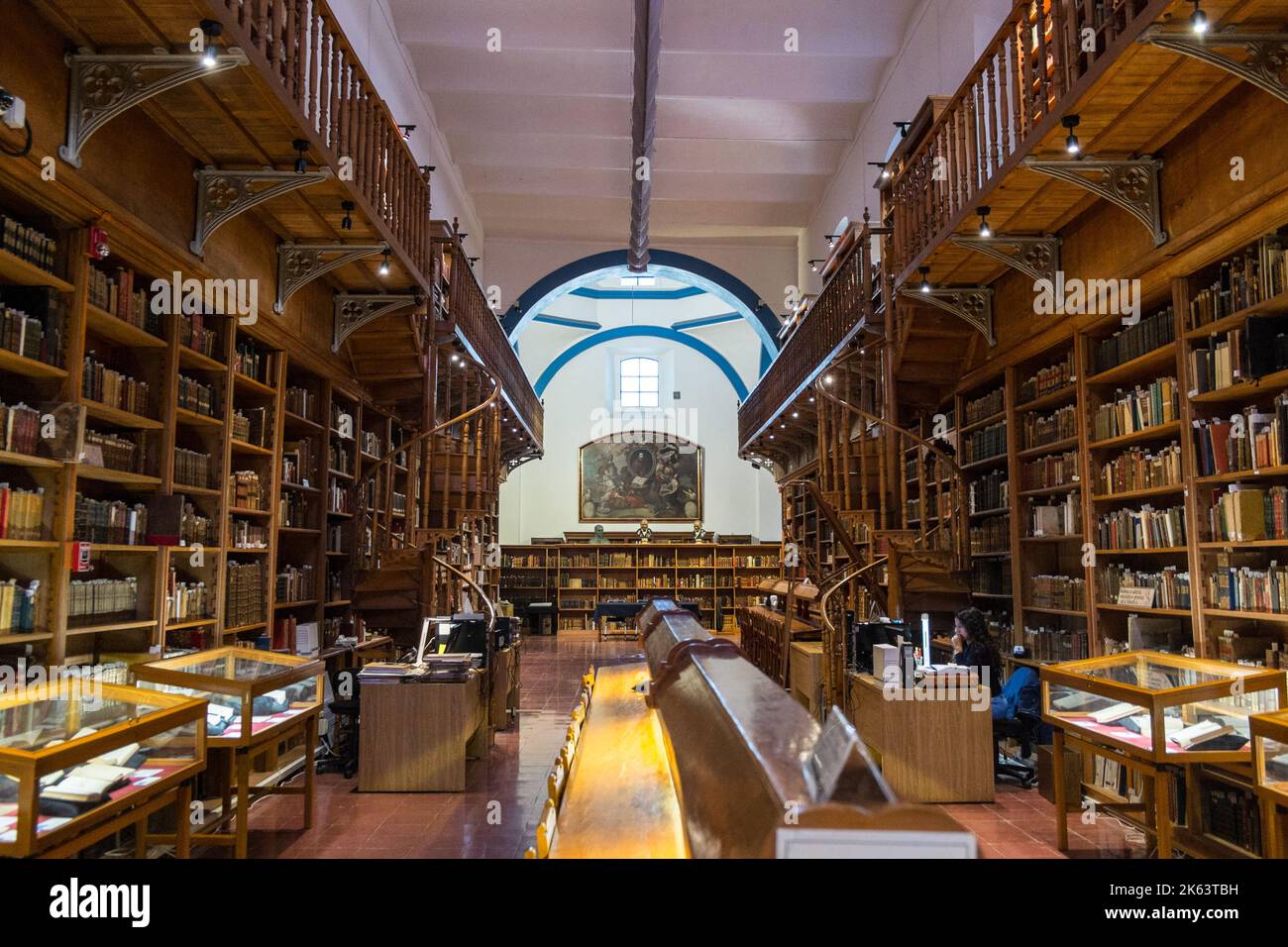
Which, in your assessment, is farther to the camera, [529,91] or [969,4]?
[529,91]

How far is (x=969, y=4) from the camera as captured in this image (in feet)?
27.1

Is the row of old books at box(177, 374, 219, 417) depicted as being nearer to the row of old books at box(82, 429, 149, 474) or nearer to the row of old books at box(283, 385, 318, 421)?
the row of old books at box(82, 429, 149, 474)

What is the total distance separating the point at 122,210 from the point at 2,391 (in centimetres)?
99

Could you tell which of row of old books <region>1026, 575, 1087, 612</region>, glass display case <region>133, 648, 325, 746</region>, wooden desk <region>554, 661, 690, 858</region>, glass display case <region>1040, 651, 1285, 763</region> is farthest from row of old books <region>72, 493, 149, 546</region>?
row of old books <region>1026, 575, 1087, 612</region>

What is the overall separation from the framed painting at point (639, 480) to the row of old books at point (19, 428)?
1746 centimetres

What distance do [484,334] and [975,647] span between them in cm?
750

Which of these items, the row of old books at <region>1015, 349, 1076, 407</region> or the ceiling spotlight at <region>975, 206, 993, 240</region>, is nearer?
the ceiling spotlight at <region>975, 206, 993, 240</region>

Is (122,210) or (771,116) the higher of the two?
(771,116)

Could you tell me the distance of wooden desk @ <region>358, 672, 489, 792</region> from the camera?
16.5 feet

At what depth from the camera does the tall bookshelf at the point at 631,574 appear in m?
17.8

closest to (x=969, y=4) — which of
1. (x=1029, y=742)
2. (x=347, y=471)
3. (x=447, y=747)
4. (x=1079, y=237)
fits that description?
(x=1079, y=237)

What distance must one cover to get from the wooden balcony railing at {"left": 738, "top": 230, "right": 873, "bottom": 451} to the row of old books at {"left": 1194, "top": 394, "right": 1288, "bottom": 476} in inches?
142
